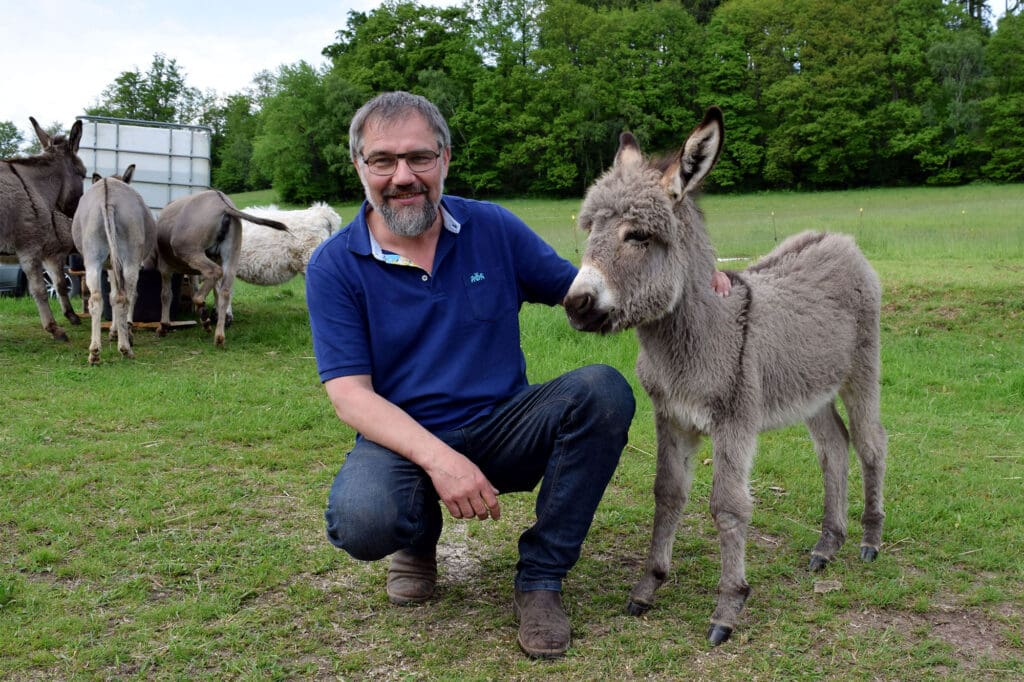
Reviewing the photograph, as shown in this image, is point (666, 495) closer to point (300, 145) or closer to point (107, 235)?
point (107, 235)

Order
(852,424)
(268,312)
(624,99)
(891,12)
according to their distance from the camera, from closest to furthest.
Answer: (852,424), (268,312), (624,99), (891,12)

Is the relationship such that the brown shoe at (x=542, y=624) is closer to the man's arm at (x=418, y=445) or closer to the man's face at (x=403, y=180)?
the man's arm at (x=418, y=445)

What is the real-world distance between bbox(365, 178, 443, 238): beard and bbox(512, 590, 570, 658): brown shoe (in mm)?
1647

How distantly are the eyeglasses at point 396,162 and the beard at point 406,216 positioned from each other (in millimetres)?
85

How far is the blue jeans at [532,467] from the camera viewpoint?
3.13 m

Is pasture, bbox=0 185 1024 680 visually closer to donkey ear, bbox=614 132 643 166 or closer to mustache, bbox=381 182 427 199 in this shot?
mustache, bbox=381 182 427 199

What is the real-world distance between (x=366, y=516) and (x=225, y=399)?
4501 mm

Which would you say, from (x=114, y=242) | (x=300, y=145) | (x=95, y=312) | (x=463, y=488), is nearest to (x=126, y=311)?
(x=95, y=312)

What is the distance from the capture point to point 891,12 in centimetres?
4806

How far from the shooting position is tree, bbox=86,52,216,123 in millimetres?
72812

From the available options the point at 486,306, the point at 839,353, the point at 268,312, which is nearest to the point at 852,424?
the point at 839,353

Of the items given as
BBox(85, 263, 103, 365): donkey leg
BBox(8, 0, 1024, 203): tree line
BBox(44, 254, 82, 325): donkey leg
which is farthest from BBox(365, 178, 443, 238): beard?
BBox(8, 0, 1024, 203): tree line

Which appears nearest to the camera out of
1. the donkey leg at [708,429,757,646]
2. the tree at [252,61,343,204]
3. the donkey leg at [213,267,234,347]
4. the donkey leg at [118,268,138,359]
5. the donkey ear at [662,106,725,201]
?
the donkey ear at [662,106,725,201]

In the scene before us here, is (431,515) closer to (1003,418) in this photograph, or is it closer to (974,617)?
(974,617)
